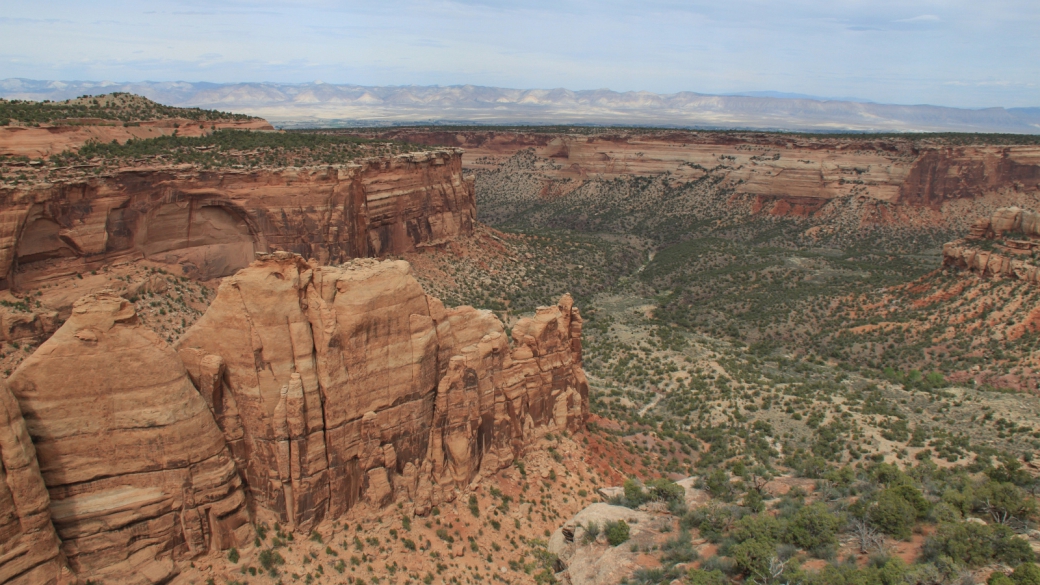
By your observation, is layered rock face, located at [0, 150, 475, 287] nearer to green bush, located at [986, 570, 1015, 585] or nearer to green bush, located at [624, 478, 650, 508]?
green bush, located at [624, 478, 650, 508]

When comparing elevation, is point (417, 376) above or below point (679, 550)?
above

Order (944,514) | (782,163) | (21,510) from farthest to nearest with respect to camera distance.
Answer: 1. (782,163)
2. (944,514)
3. (21,510)

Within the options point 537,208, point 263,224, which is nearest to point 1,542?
point 263,224


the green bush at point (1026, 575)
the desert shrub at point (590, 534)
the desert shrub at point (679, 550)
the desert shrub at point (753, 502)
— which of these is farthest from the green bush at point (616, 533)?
the green bush at point (1026, 575)

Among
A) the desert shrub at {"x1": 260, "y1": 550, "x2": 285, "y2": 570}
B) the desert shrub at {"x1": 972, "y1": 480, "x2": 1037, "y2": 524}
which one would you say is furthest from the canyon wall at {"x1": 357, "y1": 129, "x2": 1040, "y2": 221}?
the desert shrub at {"x1": 260, "y1": 550, "x2": 285, "y2": 570}

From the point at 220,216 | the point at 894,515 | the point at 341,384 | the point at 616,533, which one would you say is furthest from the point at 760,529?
the point at 220,216

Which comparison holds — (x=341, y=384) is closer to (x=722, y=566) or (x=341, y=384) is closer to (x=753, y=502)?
(x=722, y=566)
